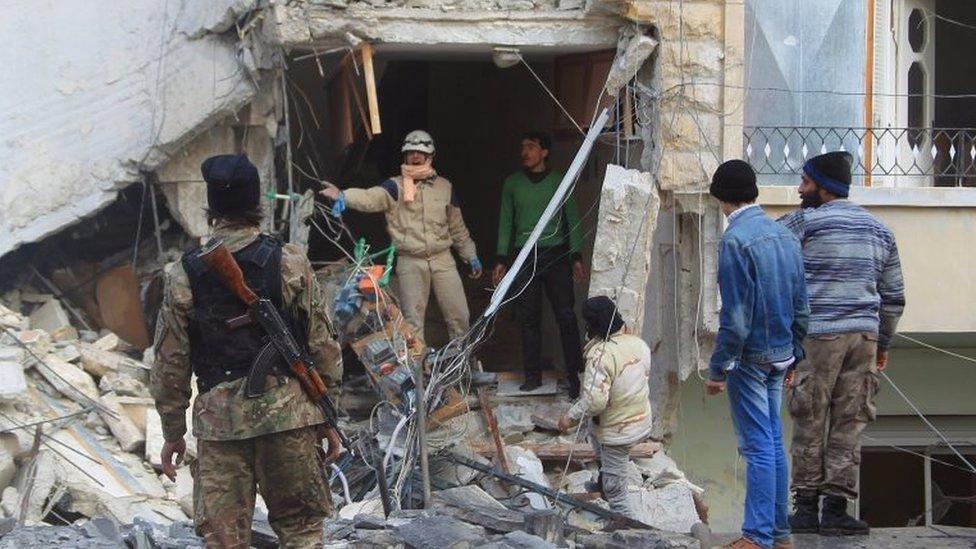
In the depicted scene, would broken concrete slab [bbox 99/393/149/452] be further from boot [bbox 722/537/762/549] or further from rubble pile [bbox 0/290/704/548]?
boot [bbox 722/537/762/549]

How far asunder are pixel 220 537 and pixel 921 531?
3.88 metres

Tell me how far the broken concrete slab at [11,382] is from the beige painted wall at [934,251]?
5.84 metres

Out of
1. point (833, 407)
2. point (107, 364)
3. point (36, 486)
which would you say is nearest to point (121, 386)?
point (107, 364)

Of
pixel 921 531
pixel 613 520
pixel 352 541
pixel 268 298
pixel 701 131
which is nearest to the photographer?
pixel 268 298

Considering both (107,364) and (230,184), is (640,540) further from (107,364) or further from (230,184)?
(107,364)

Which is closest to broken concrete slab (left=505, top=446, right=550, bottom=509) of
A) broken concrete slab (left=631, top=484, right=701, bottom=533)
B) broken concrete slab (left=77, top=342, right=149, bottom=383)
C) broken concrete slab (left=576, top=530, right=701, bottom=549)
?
broken concrete slab (left=631, top=484, right=701, bottom=533)

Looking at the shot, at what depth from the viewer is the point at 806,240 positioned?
7.46m

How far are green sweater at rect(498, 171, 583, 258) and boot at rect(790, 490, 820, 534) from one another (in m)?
3.60

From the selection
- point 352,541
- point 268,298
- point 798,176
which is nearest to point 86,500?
point 352,541

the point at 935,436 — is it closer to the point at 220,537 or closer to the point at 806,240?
the point at 806,240

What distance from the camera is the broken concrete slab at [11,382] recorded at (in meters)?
9.41

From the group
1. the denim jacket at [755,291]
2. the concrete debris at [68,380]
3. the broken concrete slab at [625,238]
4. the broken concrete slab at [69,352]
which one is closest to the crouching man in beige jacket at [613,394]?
the broken concrete slab at [625,238]

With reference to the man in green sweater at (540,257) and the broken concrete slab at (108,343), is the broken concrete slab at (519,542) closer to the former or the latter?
the man in green sweater at (540,257)

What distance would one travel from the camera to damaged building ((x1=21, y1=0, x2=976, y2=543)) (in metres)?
10.1
